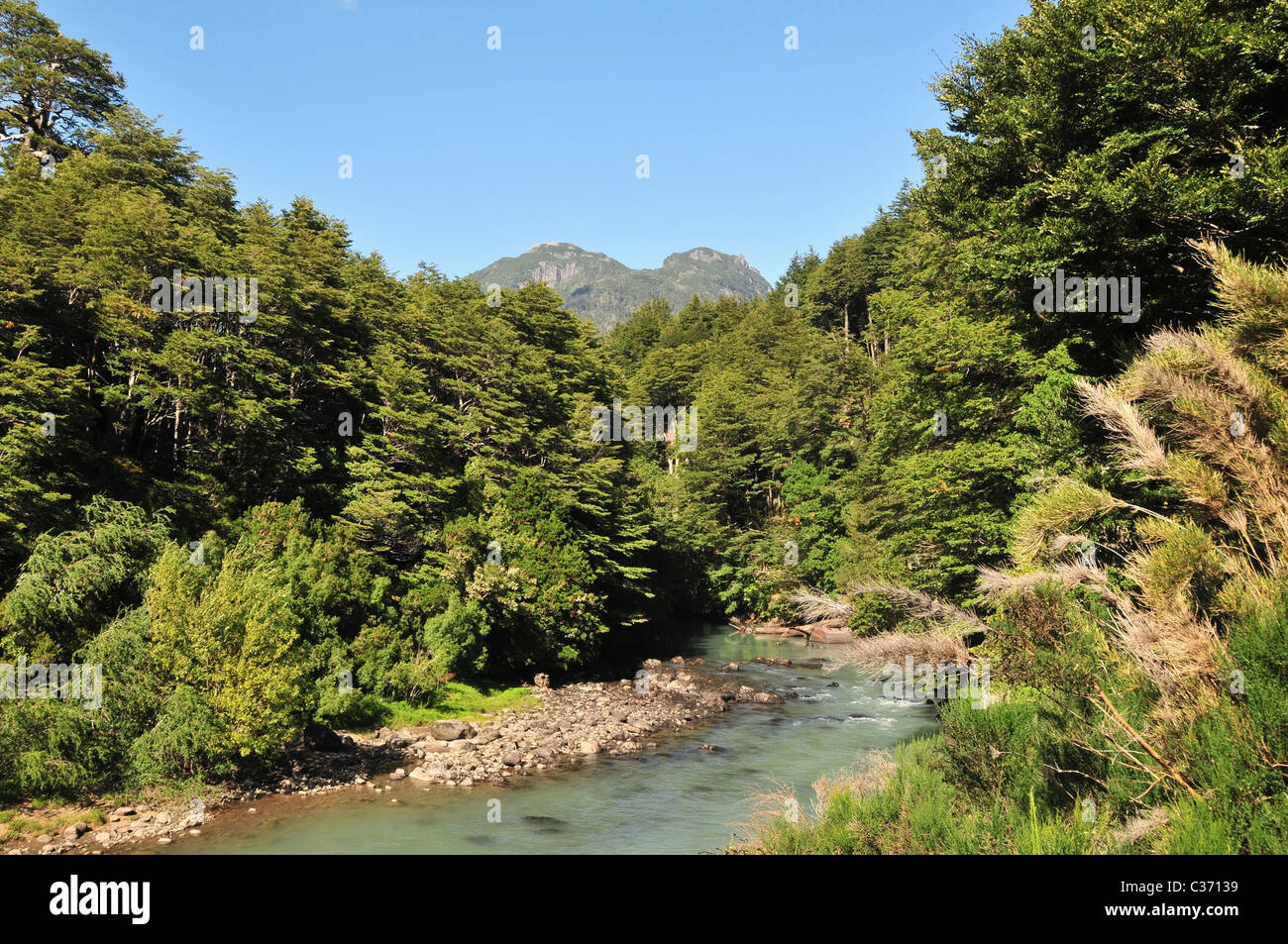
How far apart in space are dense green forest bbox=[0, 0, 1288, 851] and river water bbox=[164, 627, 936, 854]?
9.11 ft

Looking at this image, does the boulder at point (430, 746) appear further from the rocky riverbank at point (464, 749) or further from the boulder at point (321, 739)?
the boulder at point (321, 739)

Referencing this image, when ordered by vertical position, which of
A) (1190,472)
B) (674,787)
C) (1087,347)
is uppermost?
(1087,347)

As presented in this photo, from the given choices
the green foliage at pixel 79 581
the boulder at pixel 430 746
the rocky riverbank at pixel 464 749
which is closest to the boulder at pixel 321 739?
the rocky riverbank at pixel 464 749

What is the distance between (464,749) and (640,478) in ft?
84.3

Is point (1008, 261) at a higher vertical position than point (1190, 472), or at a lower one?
higher

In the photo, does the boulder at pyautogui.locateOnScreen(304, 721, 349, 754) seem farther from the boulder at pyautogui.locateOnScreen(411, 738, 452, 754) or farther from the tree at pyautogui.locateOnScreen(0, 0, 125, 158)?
the tree at pyautogui.locateOnScreen(0, 0, 125, 158)

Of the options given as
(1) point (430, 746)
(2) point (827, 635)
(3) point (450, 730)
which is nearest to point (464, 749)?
(1) point (430, 746)

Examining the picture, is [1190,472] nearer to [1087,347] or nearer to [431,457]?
[1087,347]

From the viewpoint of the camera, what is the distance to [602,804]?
20.3 meters

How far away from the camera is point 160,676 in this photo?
1920cm

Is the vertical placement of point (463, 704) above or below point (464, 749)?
below

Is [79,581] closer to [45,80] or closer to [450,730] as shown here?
[450,730]
